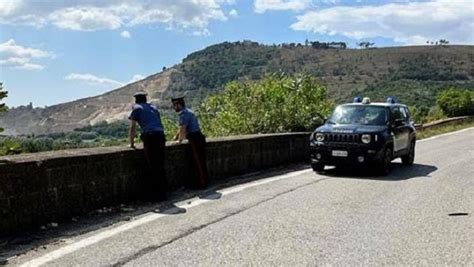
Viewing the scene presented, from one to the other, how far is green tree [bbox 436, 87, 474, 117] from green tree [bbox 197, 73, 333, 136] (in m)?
23.8

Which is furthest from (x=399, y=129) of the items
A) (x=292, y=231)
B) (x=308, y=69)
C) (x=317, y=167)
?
(x=308, y=69)

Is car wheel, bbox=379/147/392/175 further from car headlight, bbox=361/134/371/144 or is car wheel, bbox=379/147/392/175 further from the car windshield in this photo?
the car windshield

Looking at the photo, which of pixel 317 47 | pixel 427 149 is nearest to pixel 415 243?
pixel 427 149

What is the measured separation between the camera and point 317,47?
482 feet

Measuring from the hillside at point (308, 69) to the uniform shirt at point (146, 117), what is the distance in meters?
64.5

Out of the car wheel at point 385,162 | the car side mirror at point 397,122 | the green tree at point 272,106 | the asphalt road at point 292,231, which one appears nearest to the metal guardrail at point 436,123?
the green tree at point 272,106

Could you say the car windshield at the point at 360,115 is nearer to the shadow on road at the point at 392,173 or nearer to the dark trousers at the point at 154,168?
the shadow on road at the point at 392,173

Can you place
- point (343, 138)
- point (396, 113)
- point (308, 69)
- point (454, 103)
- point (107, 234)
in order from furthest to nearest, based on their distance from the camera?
1. point (308, 69)
2. point (454, 103)
3. point (396, 113)
4. point (343, 138)
5. point (107, 234)

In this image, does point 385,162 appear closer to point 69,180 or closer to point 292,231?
point 292,231

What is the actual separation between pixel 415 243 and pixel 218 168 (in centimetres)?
585

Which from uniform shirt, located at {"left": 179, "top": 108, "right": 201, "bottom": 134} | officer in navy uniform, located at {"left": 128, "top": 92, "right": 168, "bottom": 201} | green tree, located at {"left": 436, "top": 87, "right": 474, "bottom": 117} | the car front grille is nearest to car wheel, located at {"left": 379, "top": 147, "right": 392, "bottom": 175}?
the car front grille

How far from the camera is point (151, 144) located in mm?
9367

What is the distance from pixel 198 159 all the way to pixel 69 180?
3.32m

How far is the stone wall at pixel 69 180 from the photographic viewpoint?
683 cm
